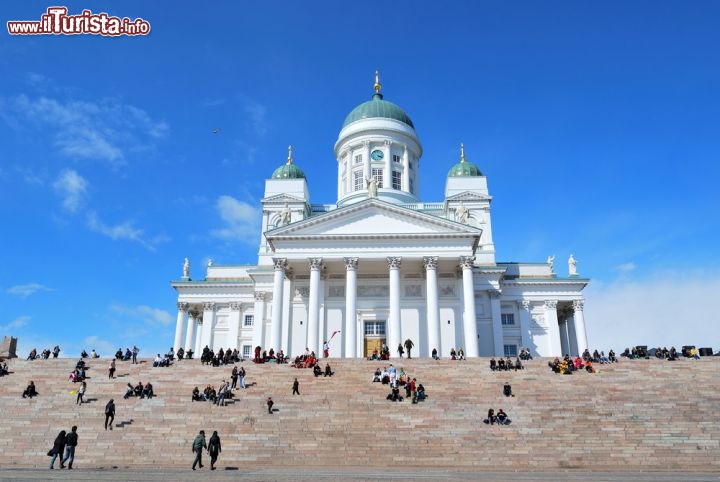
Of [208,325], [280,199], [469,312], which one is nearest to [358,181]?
[280,199]

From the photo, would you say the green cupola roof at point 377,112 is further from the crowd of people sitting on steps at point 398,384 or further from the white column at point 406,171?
the crowd of people sitting on steps at point 398,384

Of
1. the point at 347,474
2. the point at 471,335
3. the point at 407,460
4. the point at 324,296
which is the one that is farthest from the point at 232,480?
the point at 324,296

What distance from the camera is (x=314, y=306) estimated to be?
3750 centimetres

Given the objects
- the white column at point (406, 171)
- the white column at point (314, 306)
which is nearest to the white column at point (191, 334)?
the white column at point (314, 306)

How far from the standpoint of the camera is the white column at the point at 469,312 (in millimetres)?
36344

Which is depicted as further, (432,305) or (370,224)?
(370,224)

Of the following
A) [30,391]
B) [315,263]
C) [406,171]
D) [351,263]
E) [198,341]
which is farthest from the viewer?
[406,171]

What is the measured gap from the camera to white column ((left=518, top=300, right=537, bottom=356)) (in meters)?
45.2

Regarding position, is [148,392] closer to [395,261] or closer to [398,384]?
[398,384]

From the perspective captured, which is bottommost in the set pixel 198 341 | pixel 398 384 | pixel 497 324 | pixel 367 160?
pixel 398 384

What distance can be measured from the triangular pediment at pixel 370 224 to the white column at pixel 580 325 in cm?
1437

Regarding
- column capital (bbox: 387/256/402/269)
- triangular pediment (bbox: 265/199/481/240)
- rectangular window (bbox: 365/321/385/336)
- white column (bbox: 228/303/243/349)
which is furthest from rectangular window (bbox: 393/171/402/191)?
white column (bbox: 228/303/243/349)

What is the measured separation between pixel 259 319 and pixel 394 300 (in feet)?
44.1

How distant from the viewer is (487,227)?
5106cm
